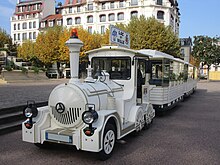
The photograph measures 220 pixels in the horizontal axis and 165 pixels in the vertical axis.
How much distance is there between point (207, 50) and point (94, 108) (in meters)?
40.4

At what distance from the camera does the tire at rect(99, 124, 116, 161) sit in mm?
4281

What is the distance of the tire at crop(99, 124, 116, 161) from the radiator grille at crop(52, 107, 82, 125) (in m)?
0.61

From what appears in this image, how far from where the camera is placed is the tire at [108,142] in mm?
4281

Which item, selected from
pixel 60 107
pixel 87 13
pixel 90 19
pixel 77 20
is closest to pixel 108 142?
pixel 60 107

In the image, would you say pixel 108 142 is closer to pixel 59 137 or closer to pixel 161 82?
pixel 59 137

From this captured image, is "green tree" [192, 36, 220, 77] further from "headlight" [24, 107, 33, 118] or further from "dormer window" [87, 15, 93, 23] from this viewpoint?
"headlight" [24, 107, 33, 118]

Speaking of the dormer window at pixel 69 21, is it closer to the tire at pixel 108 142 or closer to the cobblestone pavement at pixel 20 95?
the cobblestone pavement at pixel 20 95

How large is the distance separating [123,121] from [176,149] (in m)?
1.33

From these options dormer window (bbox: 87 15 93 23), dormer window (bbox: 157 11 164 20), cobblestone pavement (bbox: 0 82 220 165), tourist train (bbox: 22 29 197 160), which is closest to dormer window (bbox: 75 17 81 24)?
dormer window (bbox: 87 15 93 23)

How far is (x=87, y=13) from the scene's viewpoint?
170 ft

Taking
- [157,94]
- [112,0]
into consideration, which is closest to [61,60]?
[112,0]

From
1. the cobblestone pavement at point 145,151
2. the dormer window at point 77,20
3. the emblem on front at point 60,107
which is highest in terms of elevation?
the dormer window at point 77,20

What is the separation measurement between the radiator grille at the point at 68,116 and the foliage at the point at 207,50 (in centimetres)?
4009

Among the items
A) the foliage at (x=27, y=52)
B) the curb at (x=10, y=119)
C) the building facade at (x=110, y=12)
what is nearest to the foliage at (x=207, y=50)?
the building facade at (x=110, y=12)
